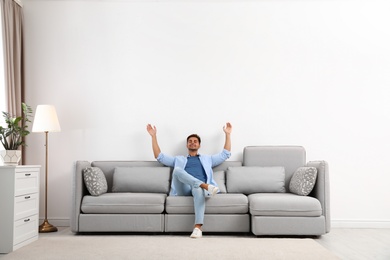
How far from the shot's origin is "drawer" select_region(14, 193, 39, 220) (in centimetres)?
441

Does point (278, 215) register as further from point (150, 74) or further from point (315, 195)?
point (150, 74)

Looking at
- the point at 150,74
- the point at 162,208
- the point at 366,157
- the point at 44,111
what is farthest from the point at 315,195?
the point at 44,111

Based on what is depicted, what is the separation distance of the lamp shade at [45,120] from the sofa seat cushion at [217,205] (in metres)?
1.61

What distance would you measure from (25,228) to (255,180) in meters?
2.46

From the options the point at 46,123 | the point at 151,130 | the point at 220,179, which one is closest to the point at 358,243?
the point at 220,179

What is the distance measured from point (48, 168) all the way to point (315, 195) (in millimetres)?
3208

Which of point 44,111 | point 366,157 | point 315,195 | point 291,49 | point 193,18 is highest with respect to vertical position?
point 193,18

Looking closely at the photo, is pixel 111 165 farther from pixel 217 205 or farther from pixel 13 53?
pixel 13 53

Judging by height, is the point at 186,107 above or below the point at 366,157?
above

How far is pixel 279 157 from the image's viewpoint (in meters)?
5.73

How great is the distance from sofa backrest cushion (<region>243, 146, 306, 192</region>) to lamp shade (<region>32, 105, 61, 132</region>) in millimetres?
2253

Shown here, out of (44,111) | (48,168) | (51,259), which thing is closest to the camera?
(51,259)

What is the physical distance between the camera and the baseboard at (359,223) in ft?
19.2

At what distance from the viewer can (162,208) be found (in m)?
5.12
